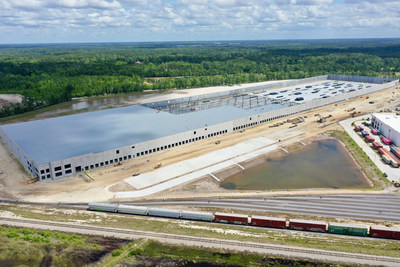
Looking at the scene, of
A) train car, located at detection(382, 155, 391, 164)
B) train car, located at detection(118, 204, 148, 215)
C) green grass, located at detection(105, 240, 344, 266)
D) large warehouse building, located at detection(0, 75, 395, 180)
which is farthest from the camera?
train car, located at detection(382, 155, 391, 164)

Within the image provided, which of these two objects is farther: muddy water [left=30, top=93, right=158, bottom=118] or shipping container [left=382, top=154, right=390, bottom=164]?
muddy water [left=30, top=93, right=158, bottom=118]

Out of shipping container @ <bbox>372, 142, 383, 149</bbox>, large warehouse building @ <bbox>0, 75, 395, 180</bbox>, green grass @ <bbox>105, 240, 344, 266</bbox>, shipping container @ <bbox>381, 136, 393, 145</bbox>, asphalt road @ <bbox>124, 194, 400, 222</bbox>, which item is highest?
large warehouse building @ <bbox>0, 75, 395, 180</bbox>

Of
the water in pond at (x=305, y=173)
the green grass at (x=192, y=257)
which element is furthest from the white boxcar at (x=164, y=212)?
the water in pond at (x=305, y=173)

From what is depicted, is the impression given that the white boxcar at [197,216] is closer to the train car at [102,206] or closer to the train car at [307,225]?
the train car at [102,206]

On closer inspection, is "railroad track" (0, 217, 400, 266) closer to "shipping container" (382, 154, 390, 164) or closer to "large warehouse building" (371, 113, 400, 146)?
"shipping container" (382, 154, 390, 164)

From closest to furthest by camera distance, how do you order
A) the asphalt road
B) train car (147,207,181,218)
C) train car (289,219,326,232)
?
train car (289,219,326,232)
train car (147,207,181,218)
the asphalt road

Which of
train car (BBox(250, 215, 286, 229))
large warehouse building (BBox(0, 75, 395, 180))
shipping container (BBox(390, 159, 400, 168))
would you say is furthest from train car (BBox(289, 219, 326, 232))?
large warehouse building (BBox(0, 75, 395, 180))

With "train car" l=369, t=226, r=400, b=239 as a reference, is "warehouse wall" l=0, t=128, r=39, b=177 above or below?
above
